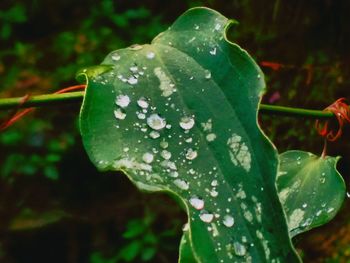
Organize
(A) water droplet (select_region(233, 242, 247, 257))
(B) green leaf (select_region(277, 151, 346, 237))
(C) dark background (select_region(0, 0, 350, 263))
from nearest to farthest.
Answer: (A) water droplet (select_region(233, 242, 247, 257)), (B) green leaf (select_region(277, 151, 346, 237)), (C) dark background (select_region(0, 0, 350, 263))

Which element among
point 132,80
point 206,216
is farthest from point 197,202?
point 132,80

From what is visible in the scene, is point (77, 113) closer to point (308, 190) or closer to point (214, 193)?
point (308, 190)

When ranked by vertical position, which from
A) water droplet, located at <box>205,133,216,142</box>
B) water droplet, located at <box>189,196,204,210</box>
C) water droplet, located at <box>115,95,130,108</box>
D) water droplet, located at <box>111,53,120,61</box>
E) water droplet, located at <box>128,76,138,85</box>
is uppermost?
water droplet, located at <box>111,53,120,61</box>

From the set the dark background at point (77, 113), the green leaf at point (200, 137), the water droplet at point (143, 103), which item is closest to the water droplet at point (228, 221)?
the green leaf at point (200, 137)

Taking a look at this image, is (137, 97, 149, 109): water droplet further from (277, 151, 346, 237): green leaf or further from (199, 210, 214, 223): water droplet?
(277, 151, 346, 237): green leaf

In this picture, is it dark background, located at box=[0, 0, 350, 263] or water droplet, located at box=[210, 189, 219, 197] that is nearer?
water droplet, located at box=[210, 189, 219, 197]

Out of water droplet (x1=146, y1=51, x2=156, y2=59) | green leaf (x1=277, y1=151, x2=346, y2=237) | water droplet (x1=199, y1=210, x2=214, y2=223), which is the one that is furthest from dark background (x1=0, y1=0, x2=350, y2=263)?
water droplet (x1=199, y1=210, x2=214, y2=223)
